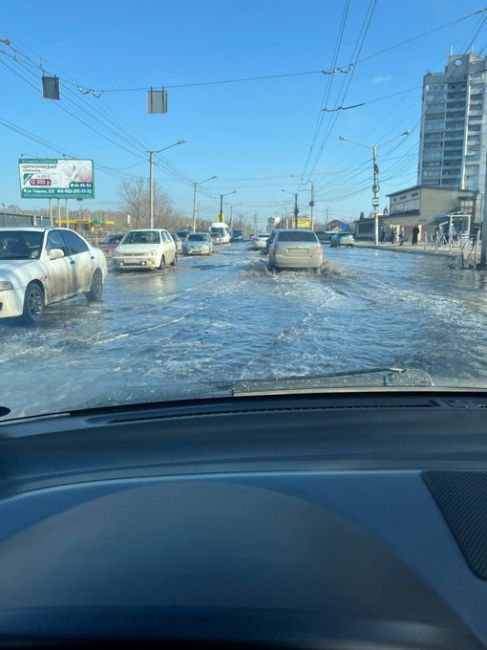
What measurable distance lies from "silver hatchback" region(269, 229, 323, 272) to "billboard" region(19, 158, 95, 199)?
26698mm

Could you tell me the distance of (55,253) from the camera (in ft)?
29.9

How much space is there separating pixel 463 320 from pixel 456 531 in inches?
313

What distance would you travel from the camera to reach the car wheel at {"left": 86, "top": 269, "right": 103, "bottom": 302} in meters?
11.2

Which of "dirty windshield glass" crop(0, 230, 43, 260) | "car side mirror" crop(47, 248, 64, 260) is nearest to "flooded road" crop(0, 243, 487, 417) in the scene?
"car side mirror" crop(47, 248, 64, 260)

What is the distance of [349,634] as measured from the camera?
119 centimetres

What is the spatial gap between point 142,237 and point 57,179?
23.1 m

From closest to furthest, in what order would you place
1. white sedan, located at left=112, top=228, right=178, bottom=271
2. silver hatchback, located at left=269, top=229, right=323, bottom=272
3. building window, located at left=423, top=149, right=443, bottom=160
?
1. silver hatchback, located at left=269, top=229, right=323, bottom=272
2. white sedan, located at left=112, top=228, right=178, bottom=271
3. building window, located at left=423, top=149, right=443, bottom=160

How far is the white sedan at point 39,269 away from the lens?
26.0 feet

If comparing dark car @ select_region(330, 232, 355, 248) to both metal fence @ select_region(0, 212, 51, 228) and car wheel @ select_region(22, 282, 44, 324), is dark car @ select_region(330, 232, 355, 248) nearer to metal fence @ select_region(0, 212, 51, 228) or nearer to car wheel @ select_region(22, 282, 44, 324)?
metal fence @ select_region(0, 212, 51, 228)

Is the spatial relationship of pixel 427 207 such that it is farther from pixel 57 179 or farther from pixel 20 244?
pixel 20 244

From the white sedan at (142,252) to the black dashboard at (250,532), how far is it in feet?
55.4

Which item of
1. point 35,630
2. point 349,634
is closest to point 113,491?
point 35,630

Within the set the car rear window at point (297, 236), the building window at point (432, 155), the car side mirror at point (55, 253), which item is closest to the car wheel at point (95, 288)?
the car side mirror at point (55, 253)

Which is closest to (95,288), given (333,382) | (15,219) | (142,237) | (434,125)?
(333,382)
